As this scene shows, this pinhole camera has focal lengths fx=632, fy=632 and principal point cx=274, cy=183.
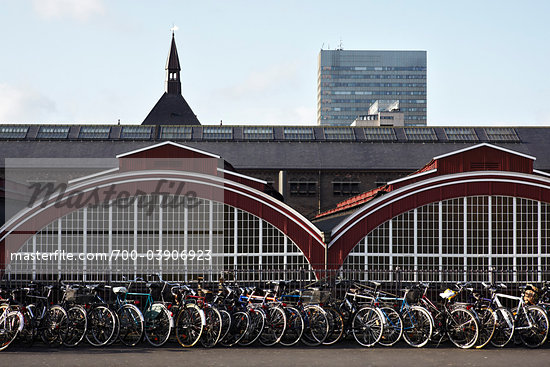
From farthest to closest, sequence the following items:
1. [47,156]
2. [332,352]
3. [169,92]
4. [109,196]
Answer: [169,92], [47,156], [109,196], [332,352]

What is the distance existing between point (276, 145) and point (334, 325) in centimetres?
3931

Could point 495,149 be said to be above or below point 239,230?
above

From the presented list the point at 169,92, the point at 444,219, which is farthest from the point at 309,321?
the point at 169,92

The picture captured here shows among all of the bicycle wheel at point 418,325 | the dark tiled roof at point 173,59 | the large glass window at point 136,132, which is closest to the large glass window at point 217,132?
the large glass window at point 136,132

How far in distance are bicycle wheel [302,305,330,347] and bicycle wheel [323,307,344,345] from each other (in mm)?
118

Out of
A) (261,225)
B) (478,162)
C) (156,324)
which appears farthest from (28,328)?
(478,162)

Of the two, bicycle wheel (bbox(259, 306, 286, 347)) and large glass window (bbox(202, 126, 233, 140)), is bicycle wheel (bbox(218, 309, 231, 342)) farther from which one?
large glass window (bbox(202, 126, 233, 140))

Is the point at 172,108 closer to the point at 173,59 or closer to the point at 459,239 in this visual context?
the point at 173,59

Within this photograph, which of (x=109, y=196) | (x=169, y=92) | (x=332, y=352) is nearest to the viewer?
(x=332, y=352)

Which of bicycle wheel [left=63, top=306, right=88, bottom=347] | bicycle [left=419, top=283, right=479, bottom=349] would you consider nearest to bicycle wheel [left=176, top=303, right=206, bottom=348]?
bicycle wheel [left=63, top=306, right=88, bottom=347]

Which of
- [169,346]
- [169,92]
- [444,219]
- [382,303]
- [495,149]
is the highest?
[169,92]

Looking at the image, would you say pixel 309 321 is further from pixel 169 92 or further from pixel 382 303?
pixel 169 92

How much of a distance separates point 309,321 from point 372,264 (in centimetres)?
1077

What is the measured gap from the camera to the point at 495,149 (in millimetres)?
24344
